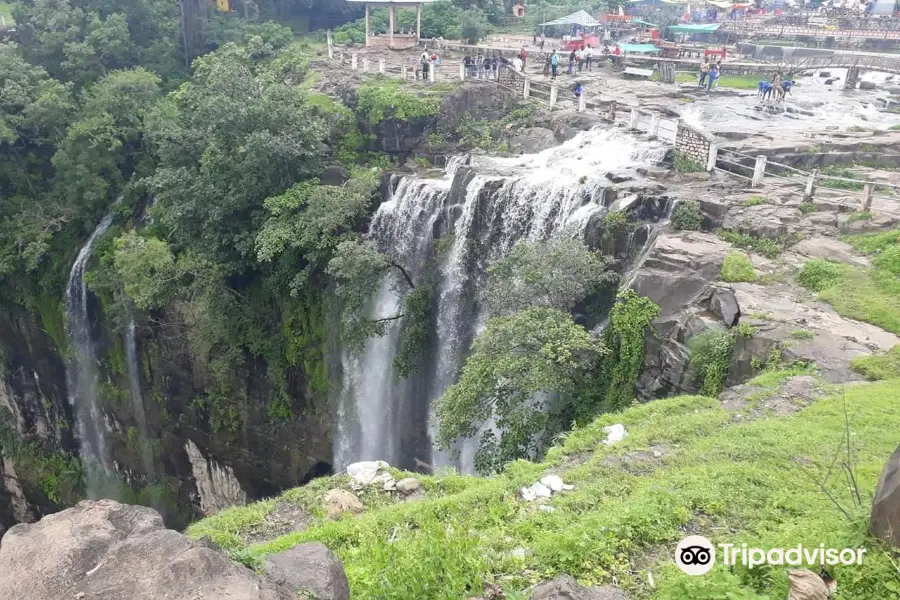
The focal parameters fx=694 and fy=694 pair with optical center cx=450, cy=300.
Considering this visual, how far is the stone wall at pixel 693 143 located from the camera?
53.3 feet

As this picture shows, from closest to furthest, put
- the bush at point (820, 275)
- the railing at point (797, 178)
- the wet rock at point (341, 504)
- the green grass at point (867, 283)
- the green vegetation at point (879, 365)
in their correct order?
the wet rock at point (341, 504)
the green vegetation at point (879, 365)
the green grass at point (867, 283)
the bush at point (820, 275)
the railing at point (797, 178)

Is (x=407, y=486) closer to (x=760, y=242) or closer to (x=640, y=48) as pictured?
(x=760, y=242)

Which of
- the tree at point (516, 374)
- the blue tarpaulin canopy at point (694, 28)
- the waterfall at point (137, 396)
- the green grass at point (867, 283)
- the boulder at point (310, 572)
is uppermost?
the blue tarpaulin canopy at point (694, 28)

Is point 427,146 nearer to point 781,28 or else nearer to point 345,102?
point 345,102

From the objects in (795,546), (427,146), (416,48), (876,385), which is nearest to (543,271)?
(876,385)

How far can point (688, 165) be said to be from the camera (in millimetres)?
16234

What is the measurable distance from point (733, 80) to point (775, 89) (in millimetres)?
4234

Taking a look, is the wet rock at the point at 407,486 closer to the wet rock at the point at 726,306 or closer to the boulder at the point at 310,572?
the boulder at the point at 310,572

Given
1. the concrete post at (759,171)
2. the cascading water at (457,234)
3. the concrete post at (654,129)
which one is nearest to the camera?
the concrete post at (759,171)

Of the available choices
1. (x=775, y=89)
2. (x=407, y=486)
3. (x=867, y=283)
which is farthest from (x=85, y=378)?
(x=775, y=89)

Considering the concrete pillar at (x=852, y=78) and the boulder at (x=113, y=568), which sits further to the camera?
the concrete pillar at (x=852, y=78)

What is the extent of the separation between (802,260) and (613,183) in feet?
13.7

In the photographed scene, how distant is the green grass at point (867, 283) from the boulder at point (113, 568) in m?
9.98

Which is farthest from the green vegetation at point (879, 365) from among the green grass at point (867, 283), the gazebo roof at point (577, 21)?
the gazebo roof at point (577, 21)
